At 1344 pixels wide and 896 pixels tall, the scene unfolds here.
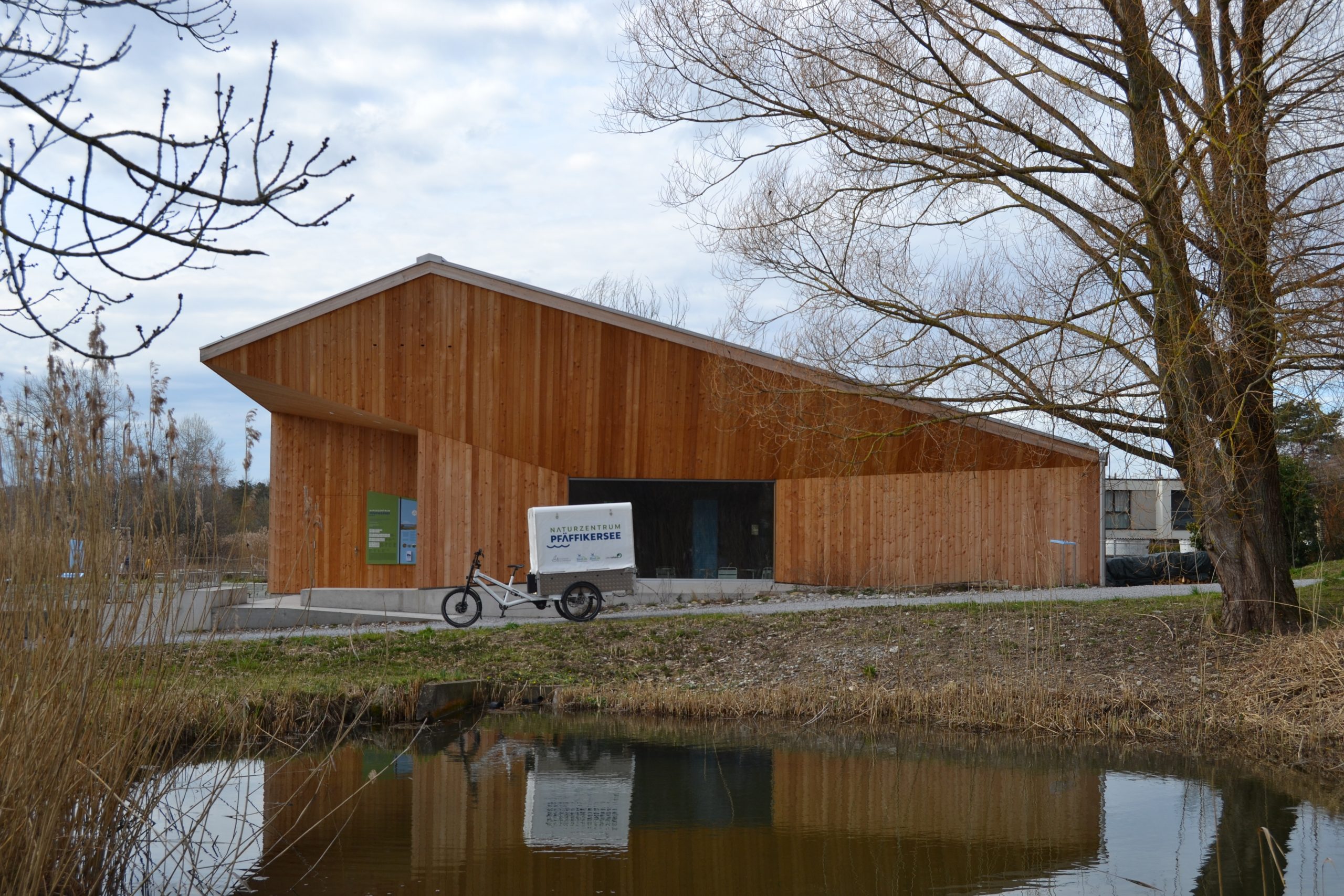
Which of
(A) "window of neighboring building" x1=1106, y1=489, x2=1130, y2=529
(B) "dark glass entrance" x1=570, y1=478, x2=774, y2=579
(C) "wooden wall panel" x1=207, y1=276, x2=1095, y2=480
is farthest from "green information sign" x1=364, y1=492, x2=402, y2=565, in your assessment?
(A) "window of neighboring building" x1=1106, y1=489, x2=1130, y2=529

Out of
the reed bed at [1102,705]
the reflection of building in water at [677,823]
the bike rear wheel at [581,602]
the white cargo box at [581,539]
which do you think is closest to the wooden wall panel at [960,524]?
the white cargo box at [581,539]

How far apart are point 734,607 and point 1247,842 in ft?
38.3

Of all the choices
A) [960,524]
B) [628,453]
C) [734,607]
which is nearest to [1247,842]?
[734,607]

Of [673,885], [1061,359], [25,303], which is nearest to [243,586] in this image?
[673,885]

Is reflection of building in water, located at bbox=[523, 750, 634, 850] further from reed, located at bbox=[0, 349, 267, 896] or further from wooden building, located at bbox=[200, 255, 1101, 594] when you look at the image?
wooden building, located at bbox=[200, 255, 1101, 594]

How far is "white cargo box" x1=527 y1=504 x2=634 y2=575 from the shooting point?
54.9 ft

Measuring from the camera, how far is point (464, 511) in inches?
764

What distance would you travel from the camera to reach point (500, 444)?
19.7 meters

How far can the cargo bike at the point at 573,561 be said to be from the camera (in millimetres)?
16719

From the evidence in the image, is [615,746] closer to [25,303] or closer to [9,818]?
[9,818]

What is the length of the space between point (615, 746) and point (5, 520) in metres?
6.30

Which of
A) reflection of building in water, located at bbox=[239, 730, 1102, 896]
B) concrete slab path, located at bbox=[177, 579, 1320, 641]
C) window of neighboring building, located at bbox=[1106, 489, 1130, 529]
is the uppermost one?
window of neighboring building, located at bbox=[1106, 489, 1130, 529]

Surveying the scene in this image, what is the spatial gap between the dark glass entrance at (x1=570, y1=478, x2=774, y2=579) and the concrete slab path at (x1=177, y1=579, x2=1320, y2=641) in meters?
1.26

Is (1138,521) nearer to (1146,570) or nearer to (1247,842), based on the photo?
(1146,570)
